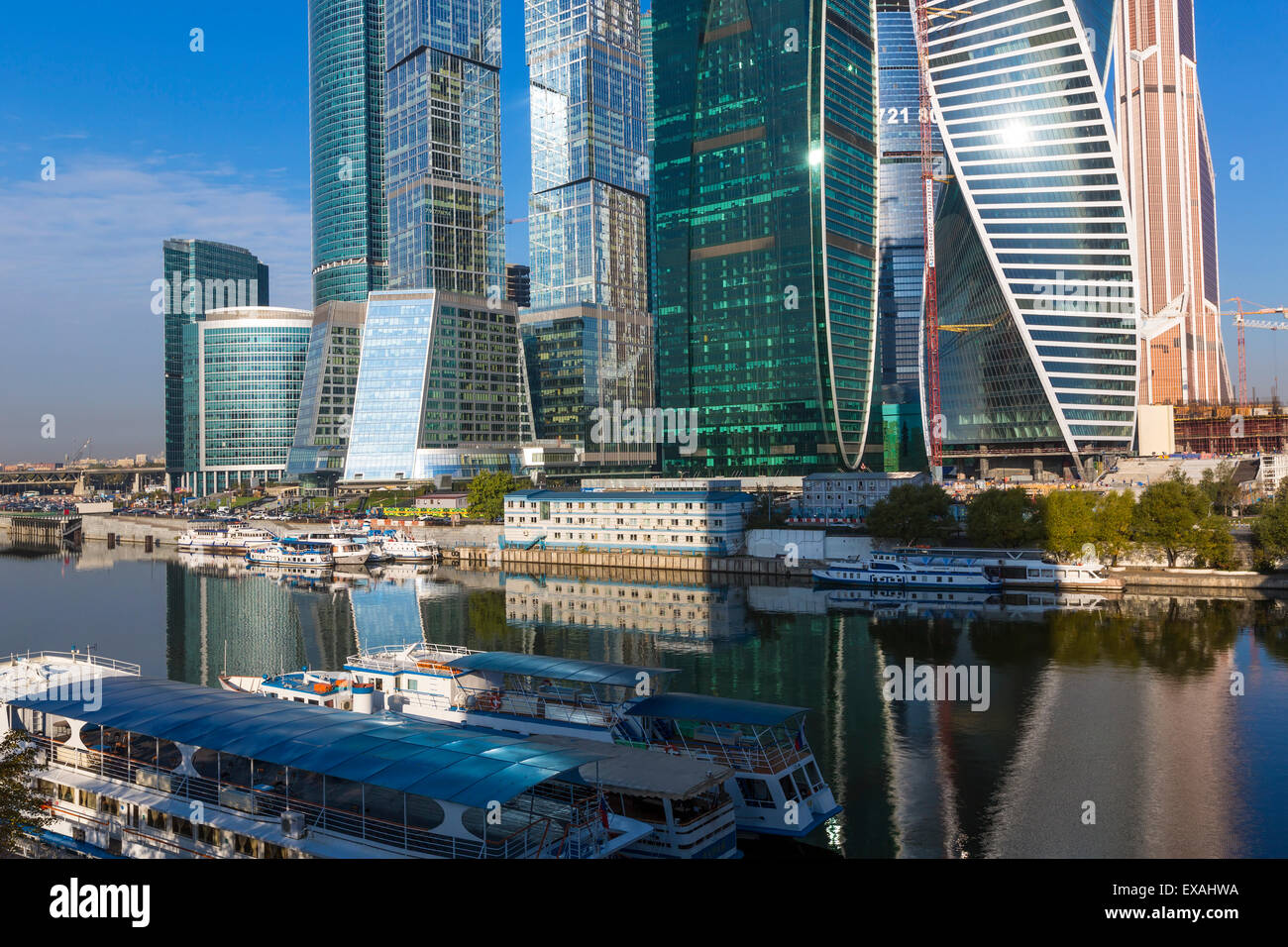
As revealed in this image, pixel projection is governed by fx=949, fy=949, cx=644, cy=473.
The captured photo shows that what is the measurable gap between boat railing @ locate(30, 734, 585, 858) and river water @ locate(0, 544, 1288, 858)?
13.2 metres

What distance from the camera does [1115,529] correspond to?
87938 millimetres

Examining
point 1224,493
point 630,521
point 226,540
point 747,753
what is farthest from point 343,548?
point 1224,493

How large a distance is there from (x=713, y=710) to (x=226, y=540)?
394 feet

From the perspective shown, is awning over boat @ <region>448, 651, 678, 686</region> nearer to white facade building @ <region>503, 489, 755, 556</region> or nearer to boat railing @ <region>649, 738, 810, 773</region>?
boat railing @ <region>649, 738, 810, 773</region>

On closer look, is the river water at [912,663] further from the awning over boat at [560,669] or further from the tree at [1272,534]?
the awning over boat at [560,669]

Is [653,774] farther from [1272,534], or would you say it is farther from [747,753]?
[1272,534]

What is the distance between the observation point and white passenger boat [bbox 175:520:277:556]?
13538 cm

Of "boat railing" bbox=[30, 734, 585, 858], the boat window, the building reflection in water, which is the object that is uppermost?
"boat railing" bbox=[30, 734, 585, 858]

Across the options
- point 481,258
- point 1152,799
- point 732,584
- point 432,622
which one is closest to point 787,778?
point 1152,799

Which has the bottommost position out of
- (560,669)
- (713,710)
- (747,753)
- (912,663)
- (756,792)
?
(912,663)

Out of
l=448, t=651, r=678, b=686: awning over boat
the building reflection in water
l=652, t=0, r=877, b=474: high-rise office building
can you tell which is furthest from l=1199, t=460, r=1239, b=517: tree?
l=448, t=651, r=678, b=686: awning over boat

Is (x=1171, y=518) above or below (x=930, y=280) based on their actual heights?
below
